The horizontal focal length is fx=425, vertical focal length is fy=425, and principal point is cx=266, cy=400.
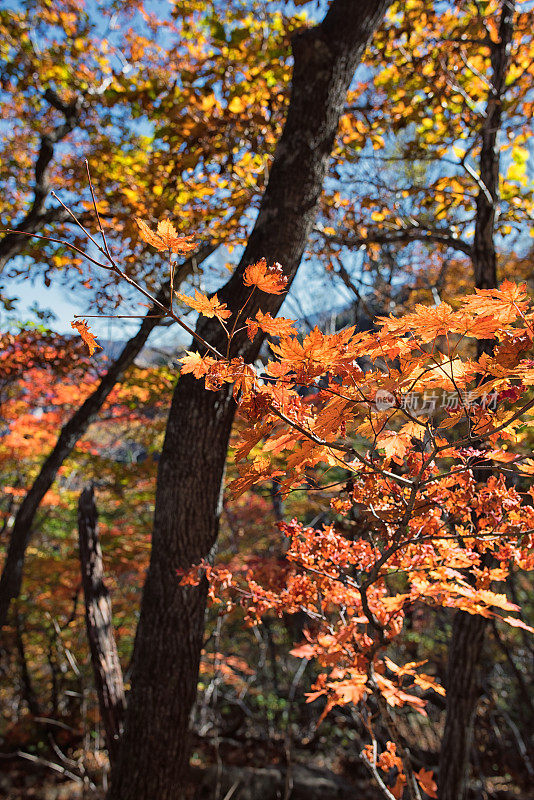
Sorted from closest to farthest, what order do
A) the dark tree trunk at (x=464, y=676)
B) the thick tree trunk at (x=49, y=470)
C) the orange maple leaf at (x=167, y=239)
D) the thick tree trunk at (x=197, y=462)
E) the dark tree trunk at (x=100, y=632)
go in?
the orange maple leaf at (x=167, y=239) < the thick tree trunk at (x=197, y=462) < the dark tree trunk at (x=464, y=676) < the dark tree trunk at (x=100, y=632) < the thick tree trunk at (x=49, y=470)

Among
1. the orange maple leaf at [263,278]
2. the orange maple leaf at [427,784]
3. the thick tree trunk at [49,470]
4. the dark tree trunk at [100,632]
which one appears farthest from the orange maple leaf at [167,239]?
the thick tree trunk at [49,470]

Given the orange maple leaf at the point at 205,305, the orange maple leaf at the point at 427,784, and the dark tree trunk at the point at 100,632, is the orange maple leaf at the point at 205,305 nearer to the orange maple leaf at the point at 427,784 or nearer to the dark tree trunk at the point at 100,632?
the orange maple leaf at the point at 427,784

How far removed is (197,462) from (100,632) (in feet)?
5.75

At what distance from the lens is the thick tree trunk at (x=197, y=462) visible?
1830mm

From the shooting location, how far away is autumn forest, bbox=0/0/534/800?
95 centimetres

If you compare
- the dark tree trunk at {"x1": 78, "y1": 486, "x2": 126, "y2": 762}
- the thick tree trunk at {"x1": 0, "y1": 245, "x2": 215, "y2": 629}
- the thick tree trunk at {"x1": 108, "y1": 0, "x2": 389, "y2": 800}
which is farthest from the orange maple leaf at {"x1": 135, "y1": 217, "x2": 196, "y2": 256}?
the thick tree trunk at {"x1": 0, "y1": 245, "x2": 215, "y2": 629}

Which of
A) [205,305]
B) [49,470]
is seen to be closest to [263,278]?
[205,305]

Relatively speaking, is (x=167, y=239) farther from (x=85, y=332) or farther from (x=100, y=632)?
(x=100, y=632)

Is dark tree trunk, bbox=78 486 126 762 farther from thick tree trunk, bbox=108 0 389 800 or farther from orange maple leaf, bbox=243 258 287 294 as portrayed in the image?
orange maple leaf, bbox=243 258 287 294

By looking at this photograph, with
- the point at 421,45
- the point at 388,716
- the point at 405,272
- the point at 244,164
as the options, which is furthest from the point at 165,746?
the point at 405,272

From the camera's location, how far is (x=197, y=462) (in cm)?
198

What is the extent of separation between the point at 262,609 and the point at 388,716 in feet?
1.75

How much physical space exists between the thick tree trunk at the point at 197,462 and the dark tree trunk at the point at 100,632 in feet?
2.92

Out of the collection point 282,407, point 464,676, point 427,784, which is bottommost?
point 427,784
